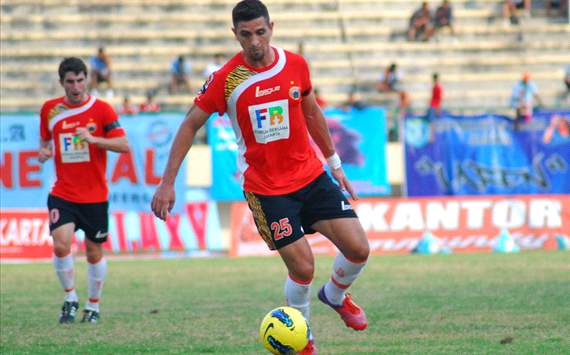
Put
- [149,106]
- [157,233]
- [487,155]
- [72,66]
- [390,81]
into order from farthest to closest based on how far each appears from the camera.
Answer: [390,81]
[149,106]
[487,155]
[157,233]
[72,66]

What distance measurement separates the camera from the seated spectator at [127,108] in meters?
24.7

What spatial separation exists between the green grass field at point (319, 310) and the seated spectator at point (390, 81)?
10685mm

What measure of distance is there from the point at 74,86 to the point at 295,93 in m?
4.00

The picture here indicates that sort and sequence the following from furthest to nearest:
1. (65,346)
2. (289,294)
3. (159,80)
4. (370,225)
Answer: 1. (159,80)
2. (370,225)
3. (65,346)
4. (289,294)

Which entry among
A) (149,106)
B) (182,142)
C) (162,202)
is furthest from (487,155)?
(162,202)

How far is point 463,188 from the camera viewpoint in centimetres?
2541

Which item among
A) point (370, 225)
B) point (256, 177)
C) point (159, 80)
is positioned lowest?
point (370, 225)

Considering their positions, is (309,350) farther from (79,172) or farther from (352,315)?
(79,172)

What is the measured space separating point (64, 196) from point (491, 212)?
14206mm

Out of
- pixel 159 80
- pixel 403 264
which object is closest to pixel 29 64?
pixel 159 80

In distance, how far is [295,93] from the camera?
8.06 m

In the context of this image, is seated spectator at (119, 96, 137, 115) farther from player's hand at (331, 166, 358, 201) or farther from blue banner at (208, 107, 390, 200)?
player's hand at (331, 166, 358, 201)

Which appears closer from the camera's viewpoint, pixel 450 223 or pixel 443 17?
pixel 450 223

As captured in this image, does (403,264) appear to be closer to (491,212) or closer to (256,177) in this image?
(491,212)
